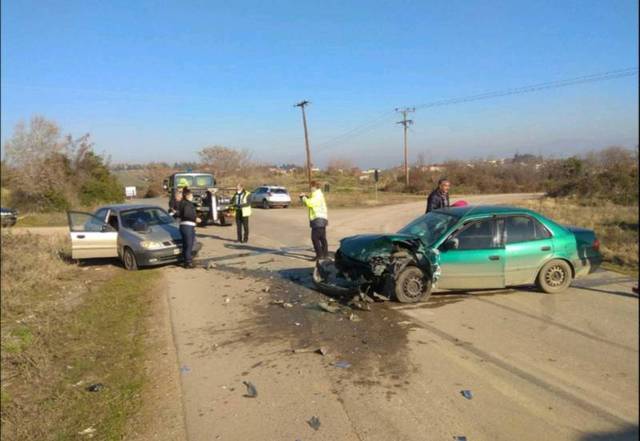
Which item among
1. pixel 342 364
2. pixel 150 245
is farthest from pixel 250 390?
pixel 150 245

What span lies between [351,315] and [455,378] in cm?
236

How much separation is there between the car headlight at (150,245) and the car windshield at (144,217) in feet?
2.90

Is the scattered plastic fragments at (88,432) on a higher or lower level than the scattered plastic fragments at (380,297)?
lower

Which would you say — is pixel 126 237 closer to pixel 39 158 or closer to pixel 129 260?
pixel 129 260

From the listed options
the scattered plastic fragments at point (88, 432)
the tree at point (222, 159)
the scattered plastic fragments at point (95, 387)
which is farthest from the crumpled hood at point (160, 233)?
the tree at point (222, 159)

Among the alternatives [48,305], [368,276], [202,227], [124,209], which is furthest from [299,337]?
[202,227]

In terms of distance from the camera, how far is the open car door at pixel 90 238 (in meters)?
11.7

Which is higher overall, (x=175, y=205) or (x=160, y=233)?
(x=175, y=205)

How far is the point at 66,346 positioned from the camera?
20.4 feet

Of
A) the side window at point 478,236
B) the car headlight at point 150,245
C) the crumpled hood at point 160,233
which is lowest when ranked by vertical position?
the car headlight at point 150,245

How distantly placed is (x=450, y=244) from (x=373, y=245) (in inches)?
47.2

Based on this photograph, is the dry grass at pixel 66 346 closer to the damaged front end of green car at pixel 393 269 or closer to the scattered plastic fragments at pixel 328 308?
the scattered plastic fragments at pixel 328 308

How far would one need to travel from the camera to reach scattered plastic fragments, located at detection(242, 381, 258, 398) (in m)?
4.49

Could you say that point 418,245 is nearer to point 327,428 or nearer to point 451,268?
point 451,268
